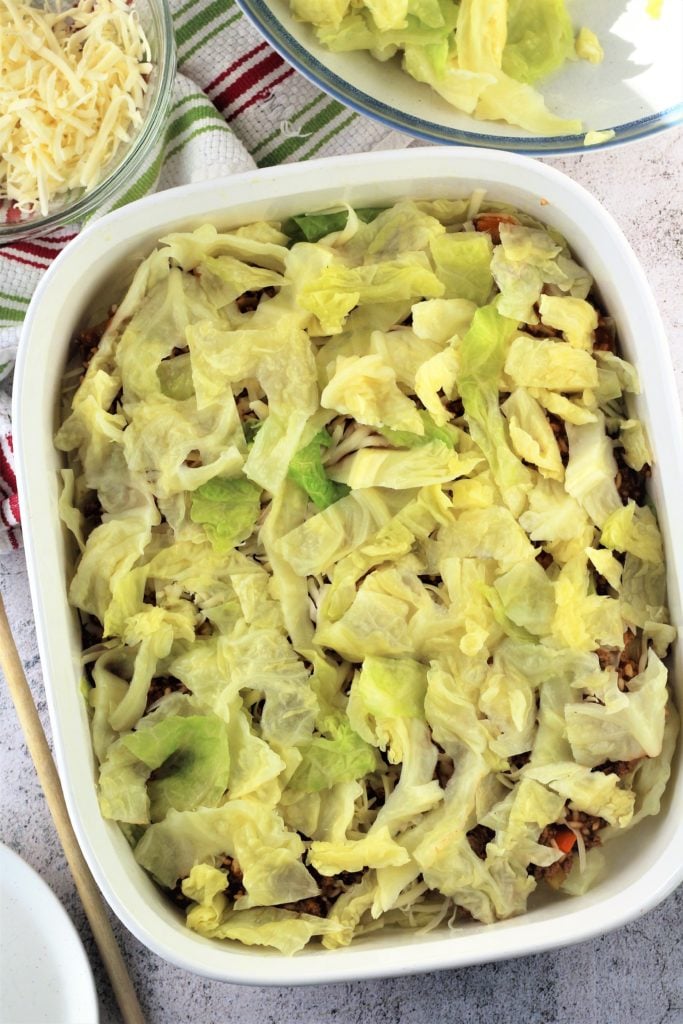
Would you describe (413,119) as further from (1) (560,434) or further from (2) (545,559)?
(2) (545,559)

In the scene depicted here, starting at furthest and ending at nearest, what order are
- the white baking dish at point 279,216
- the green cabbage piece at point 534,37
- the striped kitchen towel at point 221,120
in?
the striped kitchen towel at point 221,120
the green cabbage piece at point 534,37
the white baking dish at point 279,216

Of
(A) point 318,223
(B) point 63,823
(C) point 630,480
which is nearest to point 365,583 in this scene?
(C) point 630,480

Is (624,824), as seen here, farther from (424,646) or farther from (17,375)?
(17,375)

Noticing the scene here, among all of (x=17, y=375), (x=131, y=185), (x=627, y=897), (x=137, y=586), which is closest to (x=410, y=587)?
(x=137, y=586)

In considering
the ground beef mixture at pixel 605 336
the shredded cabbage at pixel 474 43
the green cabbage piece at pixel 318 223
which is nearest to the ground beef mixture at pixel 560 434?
the ground beef mixture at pixel 605 336

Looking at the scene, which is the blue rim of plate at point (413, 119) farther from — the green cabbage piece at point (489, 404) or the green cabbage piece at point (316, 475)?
the green cabbage piece at point (316, 475)

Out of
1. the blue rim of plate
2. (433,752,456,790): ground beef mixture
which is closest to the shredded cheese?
the blue rim of plate
